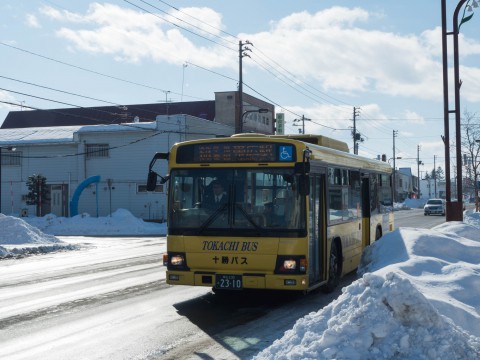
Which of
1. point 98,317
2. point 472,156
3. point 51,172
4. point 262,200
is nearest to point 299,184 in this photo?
point 262,200

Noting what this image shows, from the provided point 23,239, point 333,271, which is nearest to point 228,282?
point 333,271

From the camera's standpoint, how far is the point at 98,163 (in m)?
50.7

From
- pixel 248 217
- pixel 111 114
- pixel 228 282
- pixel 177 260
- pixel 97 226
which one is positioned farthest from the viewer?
pixel 111 114

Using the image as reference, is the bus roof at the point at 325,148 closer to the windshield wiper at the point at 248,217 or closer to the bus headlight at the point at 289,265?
the windshield wiper at the point at 248,217

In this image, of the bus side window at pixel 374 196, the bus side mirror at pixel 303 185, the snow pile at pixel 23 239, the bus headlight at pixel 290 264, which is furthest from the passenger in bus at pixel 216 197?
the snow pile at pixel 23 239

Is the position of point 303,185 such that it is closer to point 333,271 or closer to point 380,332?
point 333,271

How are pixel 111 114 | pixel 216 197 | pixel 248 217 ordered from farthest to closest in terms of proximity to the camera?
pixel 111 114
pixel 216 197
pixel 248 217

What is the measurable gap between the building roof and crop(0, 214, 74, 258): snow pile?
4092 cm

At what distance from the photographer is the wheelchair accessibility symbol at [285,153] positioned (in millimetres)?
10508

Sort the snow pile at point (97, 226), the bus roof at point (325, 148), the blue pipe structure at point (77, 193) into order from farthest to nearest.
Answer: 1. the blue pipe structure at point (77, 193)
2. the snow pile at point (97, 226)
3. the bus roof at point (325, 148)

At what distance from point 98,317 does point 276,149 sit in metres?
3.83

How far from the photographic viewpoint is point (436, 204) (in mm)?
63281

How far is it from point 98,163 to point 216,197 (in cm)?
4156

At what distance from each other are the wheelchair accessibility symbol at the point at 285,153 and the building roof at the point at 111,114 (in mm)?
59805
